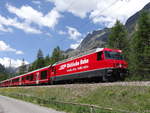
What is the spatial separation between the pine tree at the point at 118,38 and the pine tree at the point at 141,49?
4848 millimetres

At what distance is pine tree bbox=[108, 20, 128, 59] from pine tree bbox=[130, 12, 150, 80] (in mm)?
4848

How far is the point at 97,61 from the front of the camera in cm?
2016

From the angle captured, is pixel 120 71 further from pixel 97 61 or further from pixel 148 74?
pixel 148 74

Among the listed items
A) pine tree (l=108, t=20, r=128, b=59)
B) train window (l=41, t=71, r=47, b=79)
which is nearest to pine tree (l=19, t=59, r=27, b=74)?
train window (l=41, t=71, r=47, b=79)

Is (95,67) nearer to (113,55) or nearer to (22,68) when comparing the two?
(113,55)

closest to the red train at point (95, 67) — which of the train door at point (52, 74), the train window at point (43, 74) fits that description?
the train door at point (52, 74)

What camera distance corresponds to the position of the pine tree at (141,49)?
34625 millimetres

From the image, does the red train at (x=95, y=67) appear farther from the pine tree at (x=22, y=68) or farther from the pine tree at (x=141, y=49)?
the pine tree at (x=22, y=68)

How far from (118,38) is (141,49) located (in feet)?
24.4

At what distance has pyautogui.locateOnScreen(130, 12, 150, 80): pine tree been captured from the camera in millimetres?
34625

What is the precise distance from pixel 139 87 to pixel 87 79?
32.5ft

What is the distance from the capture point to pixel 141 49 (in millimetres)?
35594

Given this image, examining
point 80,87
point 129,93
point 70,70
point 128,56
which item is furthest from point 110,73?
point 128,56

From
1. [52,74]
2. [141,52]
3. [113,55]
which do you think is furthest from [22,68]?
[113,55]
